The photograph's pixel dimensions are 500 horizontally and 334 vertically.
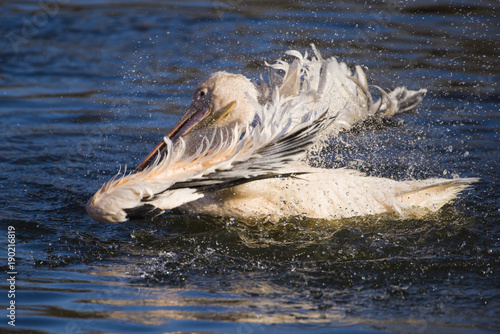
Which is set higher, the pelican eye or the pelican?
the pelican eye

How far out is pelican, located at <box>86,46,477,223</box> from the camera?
12.5 ft

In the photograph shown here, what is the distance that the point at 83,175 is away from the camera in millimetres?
5758

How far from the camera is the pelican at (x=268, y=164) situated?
3.81 metres

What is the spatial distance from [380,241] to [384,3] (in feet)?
23.8

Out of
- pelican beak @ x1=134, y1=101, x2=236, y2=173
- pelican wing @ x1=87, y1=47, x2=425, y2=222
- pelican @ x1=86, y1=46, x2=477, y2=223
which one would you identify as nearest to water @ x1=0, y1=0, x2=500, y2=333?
pelican @ x1=86, y1=46, x2=477, y2=223

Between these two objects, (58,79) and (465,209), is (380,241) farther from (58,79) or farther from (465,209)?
(58,79)

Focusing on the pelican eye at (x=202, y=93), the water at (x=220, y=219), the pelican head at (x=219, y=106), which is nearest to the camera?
the water at (x=220, y=219)

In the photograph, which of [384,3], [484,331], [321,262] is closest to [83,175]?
[321,262]

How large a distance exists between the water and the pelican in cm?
15

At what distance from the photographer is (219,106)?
4.71 metres

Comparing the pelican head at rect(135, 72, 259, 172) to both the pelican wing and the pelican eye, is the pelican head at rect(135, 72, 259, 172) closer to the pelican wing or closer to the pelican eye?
the pelican eye

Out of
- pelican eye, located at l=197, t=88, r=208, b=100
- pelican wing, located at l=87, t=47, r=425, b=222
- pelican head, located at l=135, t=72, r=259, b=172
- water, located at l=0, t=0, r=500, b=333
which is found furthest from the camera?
pelican eye, located at l=197, t=88, r=208, b=100

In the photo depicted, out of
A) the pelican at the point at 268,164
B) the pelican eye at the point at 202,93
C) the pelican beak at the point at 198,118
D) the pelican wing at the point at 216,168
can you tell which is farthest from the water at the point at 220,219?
the pelican eye at the point at 202,93

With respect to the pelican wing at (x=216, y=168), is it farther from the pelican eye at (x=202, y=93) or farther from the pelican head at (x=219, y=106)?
the pelican eye at (x=202, y=93)
